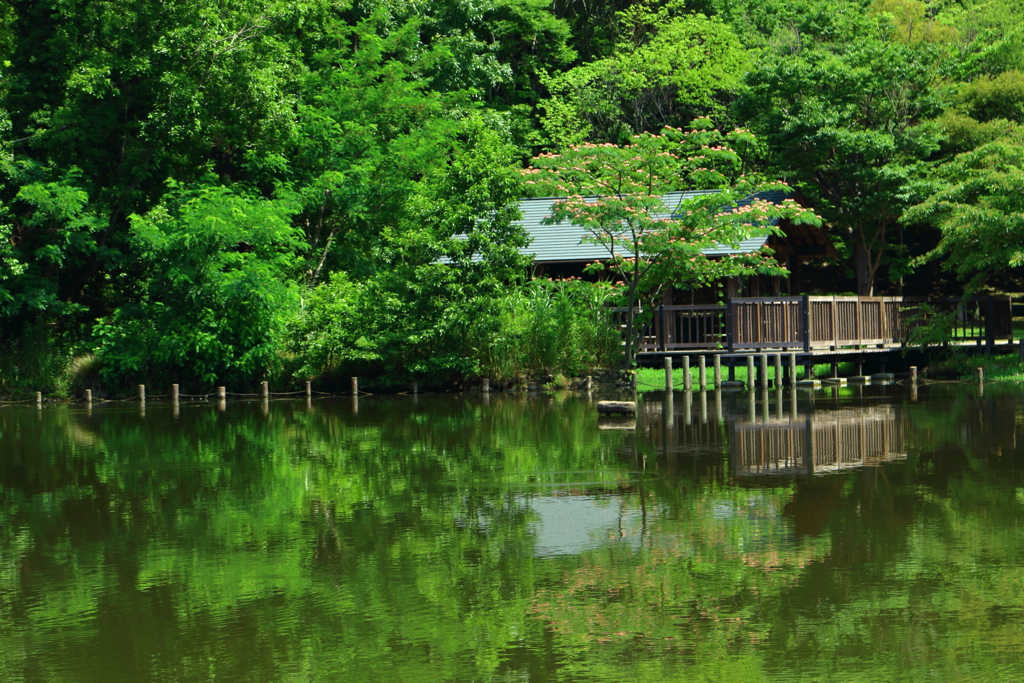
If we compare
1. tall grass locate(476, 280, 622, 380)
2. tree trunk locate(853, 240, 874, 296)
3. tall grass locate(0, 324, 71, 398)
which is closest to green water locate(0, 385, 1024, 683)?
tall grass locate(476, 280, 622, 380)

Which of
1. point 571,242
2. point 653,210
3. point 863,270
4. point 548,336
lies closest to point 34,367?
point 548,336

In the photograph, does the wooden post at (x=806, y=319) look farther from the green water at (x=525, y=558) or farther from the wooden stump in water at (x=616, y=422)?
the green water at (x=525, y=558)

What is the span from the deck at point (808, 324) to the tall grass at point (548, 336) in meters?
1.09

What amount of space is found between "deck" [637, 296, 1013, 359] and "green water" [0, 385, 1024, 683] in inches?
430

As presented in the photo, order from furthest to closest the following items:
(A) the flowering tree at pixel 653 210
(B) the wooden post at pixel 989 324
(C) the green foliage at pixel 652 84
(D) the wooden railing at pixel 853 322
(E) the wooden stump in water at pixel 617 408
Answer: (C) the green foliage at pixel 652 84 < (B) the wooden post at pixel 989 324 < (D) the wooden railing at pixel 853 322 < (A) the flowering tree at pixel 653 210 < (E) the wooden stump in water at pixel 617 408

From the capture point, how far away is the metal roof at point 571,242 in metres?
29.9

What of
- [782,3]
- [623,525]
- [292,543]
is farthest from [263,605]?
[782,3]

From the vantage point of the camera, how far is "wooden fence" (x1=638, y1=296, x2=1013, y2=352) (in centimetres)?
2831

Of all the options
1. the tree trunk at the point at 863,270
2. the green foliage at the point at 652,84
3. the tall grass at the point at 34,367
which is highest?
the green foliage at the point at 652,84

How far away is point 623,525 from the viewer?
10266mm

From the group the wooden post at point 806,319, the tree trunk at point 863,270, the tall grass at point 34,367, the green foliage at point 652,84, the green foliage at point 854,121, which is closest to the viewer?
the wooden post at point 806,319

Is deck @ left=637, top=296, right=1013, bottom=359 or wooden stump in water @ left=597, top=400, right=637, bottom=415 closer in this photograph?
wooden stump in water @ left=597, top=400, right=637, bottom=415

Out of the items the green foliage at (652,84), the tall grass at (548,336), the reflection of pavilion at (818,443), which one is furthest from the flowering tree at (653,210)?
the green foliage at (652,84)

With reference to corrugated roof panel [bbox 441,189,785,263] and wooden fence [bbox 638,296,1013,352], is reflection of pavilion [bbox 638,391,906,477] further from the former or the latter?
corrugated roof panel [bbox 441,189,785,263]
